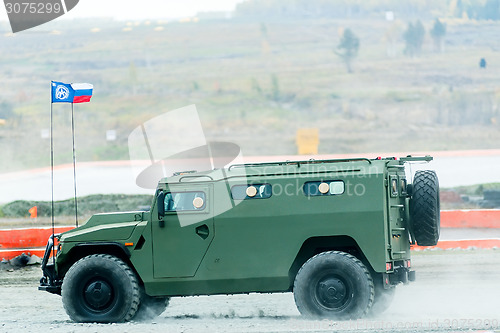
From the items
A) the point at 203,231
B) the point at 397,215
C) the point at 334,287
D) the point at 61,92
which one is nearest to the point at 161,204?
the point at 203,231

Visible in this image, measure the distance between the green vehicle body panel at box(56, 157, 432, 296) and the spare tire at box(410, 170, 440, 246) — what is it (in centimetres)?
21

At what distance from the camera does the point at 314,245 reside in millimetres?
11078

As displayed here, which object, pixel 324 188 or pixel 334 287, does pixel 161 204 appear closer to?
pixel 324 188

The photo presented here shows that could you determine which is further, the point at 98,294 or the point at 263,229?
the point at 98,294

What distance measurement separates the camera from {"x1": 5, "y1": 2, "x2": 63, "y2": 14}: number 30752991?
7169cm

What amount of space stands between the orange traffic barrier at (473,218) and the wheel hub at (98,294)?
11956 millimetres

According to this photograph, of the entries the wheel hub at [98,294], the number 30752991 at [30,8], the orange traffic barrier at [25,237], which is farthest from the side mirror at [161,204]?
the number 30752991 at [30,8]

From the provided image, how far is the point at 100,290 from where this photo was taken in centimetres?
1137

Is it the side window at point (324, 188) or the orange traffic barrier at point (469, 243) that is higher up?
the side window at point (324, 188)

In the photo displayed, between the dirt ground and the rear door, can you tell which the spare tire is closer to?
the rear door

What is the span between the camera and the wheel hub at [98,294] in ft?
37.3

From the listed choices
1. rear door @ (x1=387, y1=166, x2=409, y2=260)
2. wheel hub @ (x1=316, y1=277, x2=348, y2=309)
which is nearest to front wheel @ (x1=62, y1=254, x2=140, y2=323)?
wheel hub @ (x1=316, y1=277, x2=348, y2=309)

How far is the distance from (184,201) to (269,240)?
1303mm

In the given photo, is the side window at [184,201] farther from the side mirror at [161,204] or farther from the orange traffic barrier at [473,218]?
the orange traffic barrier at [473,218]
